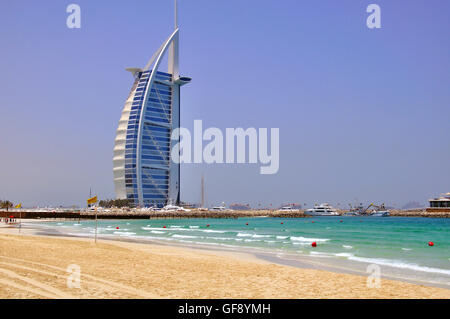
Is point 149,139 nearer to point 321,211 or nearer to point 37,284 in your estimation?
point 321,211

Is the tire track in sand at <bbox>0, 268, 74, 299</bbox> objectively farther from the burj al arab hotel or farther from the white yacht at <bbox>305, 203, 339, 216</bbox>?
the white yacht at <bbox>305, 203, 339, 216</bbox>

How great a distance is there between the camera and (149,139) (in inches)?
5531

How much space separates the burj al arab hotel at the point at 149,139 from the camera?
136125 mm

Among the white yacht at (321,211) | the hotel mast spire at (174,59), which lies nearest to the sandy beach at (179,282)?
the hotel mast spire at (174,59)

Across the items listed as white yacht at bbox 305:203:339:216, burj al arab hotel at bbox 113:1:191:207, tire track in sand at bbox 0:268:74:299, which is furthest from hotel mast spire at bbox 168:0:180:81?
tire track in sand at bbox 0:268:74:299

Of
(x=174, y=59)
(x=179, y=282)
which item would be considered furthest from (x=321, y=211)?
(x=179, y=282)

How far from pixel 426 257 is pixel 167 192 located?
127 m

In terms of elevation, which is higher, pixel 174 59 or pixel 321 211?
pixel 174 59

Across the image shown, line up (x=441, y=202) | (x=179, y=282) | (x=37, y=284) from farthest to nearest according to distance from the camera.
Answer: (x=441, y=202) → (x=179, y=282) → (x=37, y=284)

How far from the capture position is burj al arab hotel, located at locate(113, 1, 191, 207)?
13612 centimetres

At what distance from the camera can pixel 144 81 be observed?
141500mm

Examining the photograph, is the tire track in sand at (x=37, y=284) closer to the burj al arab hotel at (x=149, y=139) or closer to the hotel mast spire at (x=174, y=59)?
the burj al arab hotel at (x=149, y=139)
